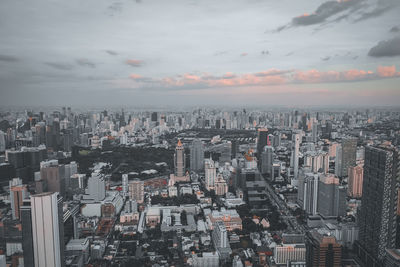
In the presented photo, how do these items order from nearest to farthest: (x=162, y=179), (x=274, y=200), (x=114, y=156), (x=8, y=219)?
(x=8, y=219), (x=274, y=200), (x=162, y=179), (x=114, y=156)

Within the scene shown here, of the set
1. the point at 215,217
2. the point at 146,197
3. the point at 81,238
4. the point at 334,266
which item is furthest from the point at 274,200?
the point at 81,238

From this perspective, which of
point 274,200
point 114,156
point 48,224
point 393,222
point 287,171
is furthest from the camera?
point 114,156

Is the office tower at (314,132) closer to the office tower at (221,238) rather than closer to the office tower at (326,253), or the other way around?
the office tower at (221,238)

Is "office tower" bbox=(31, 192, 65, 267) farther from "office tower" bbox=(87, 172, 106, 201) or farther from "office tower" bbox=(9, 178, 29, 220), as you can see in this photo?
"office tower" bbox=(87, 172, 106, 201)

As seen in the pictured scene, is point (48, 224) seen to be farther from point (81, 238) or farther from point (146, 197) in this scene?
point (146, 197)

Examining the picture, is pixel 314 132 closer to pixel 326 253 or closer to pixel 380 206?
pixel 380 206
